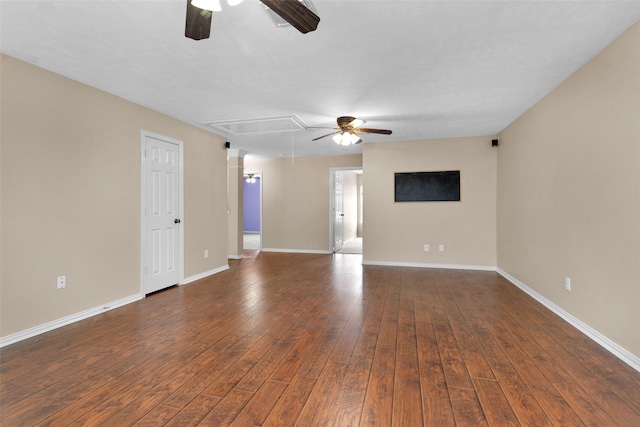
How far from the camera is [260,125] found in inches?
188

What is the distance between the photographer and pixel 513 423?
5.42 ft

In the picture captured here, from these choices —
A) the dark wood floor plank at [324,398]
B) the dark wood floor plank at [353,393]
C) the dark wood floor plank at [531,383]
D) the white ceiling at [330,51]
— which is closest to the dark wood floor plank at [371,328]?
the dark wood floor plank at [353,393]

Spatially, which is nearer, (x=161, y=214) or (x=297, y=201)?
(x=161, y=214)

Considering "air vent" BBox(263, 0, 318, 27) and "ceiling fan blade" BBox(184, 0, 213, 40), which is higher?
"air vent" BBox(263, 0, 318, 27)

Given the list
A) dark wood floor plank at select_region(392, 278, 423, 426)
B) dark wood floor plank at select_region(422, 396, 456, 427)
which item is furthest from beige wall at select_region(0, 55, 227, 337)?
dark wood floor plank at select_region(422, 396, 456, 427)

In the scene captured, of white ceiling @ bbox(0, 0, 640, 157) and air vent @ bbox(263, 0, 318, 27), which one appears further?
white ceiling @ bbox(0, 0, 640, 157)

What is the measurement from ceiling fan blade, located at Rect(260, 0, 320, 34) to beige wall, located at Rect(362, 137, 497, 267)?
4.51 meters

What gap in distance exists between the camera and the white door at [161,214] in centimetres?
404

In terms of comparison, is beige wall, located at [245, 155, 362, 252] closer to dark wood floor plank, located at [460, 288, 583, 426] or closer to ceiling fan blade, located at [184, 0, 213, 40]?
dark wood floor plank, located at [460, 288, 583, 426]

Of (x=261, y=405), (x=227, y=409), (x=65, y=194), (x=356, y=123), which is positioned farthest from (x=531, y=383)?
(x=65, y=194)

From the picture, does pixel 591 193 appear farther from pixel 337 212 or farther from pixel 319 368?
pixel 337 212

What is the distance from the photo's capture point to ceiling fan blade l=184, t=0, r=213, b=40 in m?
1.60

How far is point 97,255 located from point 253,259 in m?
3.63

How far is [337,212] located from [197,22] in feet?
20.9
